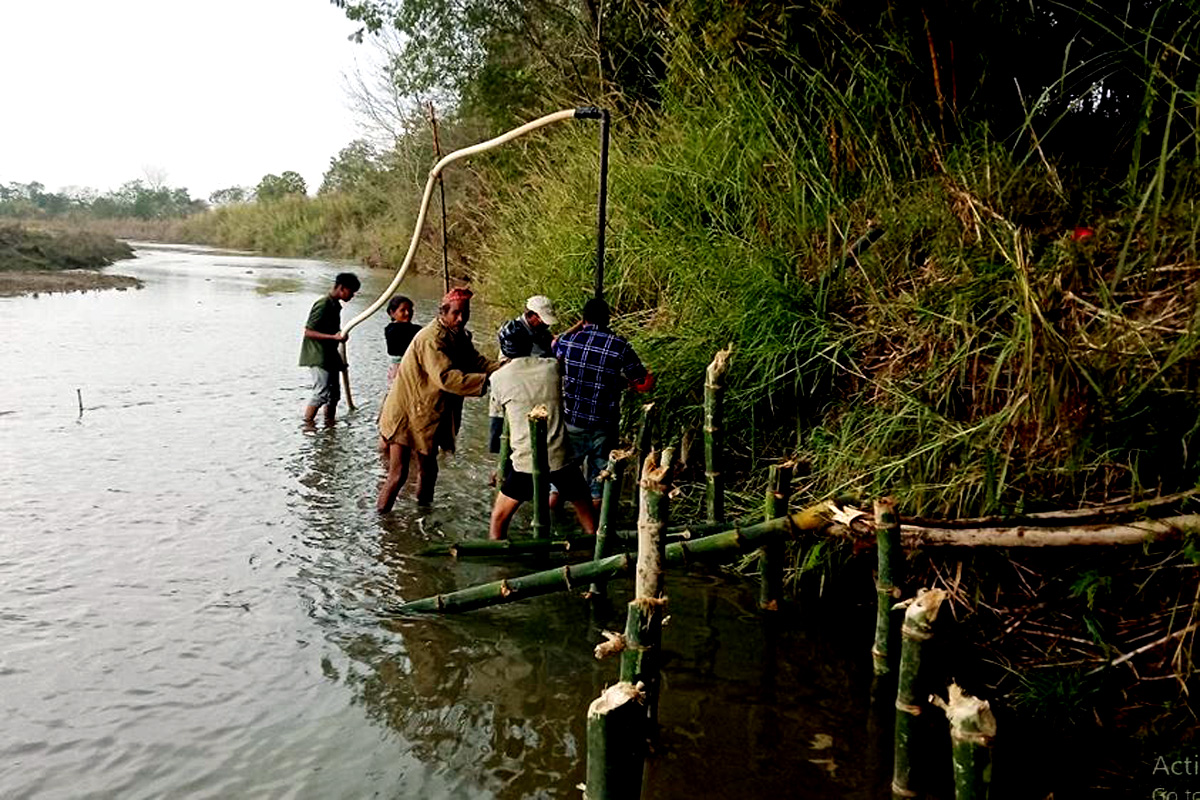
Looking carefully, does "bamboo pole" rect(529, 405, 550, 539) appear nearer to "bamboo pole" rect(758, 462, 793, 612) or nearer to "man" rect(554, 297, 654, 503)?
"man" rect(554, 297, 654, 503)

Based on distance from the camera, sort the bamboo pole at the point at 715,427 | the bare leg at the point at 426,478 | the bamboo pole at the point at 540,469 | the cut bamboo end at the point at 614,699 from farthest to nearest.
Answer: the bare leg at the point at 426,478, the bamboo pole at the point at 540,469, the bamboo pole at the point at 715,427, the cut bamboo end at the point at 614,699

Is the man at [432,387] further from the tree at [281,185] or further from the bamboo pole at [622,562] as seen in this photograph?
the tree at [281,185]

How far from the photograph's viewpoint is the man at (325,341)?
8.66 m

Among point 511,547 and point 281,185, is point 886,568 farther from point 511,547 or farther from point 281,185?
point 281,185

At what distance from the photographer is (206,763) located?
12.3 feet

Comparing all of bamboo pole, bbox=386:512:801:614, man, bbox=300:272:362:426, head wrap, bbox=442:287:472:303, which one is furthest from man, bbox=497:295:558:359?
man, bbox=300:272:362:426

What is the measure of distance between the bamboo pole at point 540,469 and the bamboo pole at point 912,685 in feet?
8.54

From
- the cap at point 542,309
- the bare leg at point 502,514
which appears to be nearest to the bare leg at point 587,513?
the bare leg at point 502,514

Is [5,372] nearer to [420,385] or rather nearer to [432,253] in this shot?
A: [420,385]

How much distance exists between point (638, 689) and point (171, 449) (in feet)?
24.4

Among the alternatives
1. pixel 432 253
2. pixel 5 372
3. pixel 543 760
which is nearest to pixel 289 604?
pixel 543 760

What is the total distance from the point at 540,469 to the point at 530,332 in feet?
3.26

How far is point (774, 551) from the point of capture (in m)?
4.74

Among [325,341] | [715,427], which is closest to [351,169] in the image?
[325,341]
